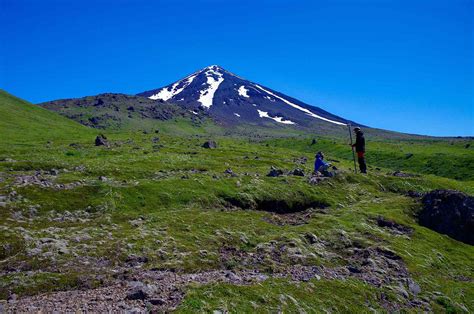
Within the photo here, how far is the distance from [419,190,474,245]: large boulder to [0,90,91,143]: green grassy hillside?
77419 millimetres

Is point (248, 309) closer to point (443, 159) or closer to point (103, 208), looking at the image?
point (103, 208)

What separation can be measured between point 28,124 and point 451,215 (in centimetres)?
11102

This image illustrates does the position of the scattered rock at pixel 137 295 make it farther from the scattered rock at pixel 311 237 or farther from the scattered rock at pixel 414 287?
the scattered rock at pixel 414 287

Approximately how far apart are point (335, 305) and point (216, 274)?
540cm

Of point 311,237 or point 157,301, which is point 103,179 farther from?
point 157,301

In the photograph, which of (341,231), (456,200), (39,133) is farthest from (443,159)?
(39,133)

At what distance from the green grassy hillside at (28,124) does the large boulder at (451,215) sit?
77.4m

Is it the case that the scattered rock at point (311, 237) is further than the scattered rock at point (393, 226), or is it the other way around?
the scattered rock at point (393, 226)

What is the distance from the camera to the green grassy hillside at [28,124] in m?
88.4

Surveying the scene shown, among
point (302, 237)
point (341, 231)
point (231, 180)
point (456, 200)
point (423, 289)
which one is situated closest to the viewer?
point (423, 289)

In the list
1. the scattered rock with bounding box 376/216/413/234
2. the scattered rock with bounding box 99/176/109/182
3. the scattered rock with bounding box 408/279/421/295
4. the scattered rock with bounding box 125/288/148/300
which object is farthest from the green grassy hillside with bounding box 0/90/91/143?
the scattered rock with bounding box 408/279/421/295

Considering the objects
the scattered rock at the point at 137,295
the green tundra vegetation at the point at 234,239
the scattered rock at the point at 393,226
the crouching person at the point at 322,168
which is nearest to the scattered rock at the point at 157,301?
the scattered rock at the point at 137,295

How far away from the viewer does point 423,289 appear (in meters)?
19.4

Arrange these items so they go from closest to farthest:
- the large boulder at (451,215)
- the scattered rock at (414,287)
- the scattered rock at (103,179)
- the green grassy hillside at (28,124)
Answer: the scattered rock at (414,287) → the large boulder at (451,215) → the scattered rock at (103,179) → the green grassy hillside at (28,124)
